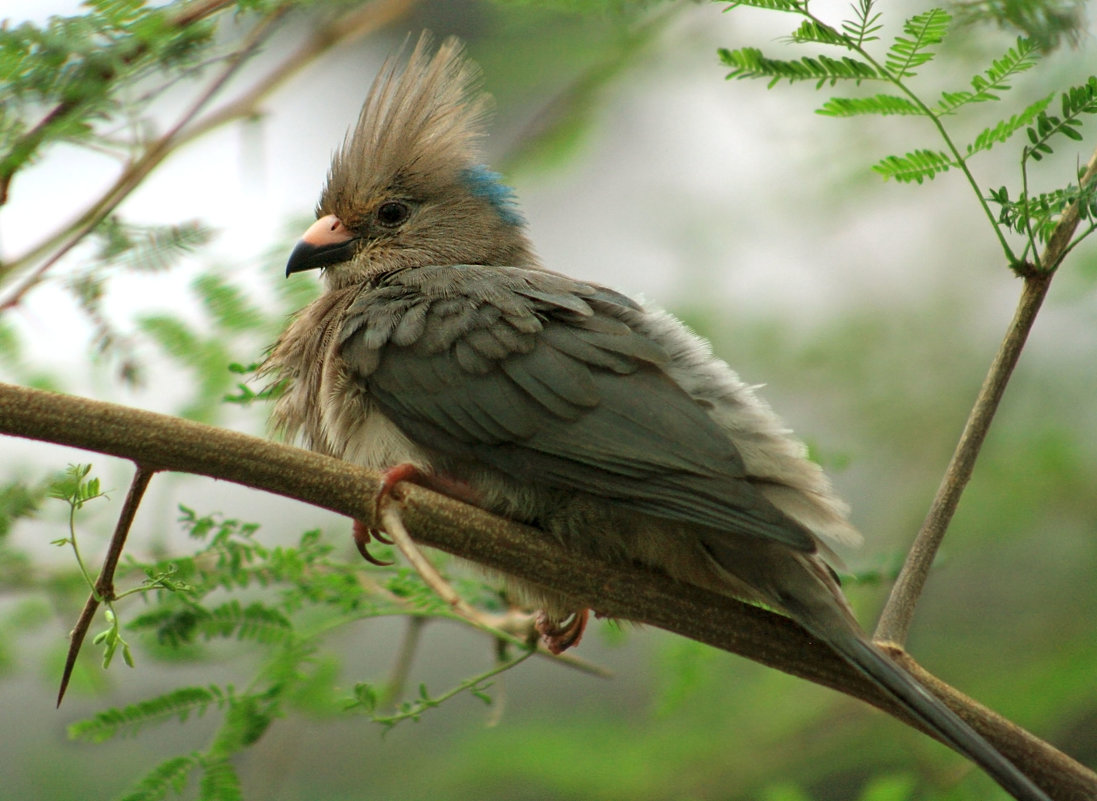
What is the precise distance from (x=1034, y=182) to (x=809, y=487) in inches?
108

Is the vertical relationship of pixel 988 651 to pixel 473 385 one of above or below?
below

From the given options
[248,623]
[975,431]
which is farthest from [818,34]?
[248,623]

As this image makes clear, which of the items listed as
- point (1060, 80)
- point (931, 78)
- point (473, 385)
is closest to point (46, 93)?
point (473, 385)

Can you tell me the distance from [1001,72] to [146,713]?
2.93 meters

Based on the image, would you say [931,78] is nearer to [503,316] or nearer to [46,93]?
[503,316]

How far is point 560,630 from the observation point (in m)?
3.60

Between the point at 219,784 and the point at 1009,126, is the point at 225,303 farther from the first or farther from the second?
the point at 1009,126

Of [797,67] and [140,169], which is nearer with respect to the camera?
[797,67]

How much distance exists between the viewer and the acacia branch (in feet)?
7.66

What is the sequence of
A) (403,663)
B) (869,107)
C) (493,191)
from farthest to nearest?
(493,191) → (403,663) → (869,107)

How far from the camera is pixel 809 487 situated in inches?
127

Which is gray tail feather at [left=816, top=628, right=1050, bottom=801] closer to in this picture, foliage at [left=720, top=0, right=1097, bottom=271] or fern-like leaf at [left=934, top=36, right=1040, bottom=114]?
foliage at [left=720, top=0, right=1097, bottom=271]

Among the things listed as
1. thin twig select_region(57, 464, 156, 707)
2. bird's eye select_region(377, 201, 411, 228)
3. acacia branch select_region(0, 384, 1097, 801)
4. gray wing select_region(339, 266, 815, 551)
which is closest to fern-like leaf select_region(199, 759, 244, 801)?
thin twig select_region(57, 464, 156, 707)

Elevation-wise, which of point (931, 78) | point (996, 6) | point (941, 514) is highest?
point (931, 78)
